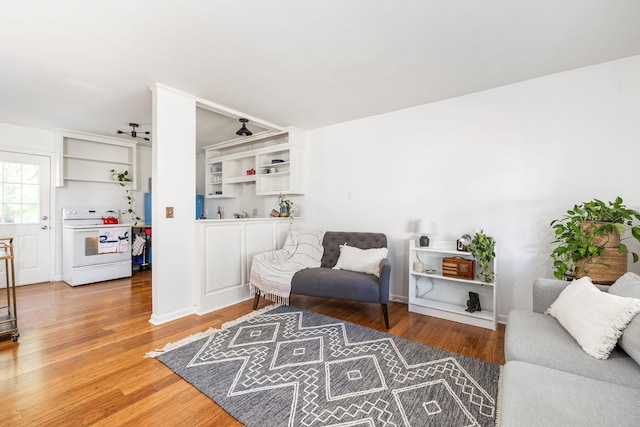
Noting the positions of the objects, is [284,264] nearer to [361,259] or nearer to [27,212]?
[361,259]

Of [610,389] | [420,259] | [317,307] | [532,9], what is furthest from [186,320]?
[532,9]

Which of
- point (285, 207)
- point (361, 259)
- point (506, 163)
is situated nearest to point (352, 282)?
point (361, 259)

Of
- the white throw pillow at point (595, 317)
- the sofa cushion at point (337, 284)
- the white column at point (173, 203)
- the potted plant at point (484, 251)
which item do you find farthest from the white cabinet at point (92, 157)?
the white throw pillow at point (595, 317)

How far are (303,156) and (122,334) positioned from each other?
316cm

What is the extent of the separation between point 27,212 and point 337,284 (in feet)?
16.4

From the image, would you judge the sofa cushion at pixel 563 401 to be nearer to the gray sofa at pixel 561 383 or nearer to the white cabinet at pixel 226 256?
the gray sofa at pixel 561 383

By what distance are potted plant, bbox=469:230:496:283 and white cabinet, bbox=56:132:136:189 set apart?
18.5ft

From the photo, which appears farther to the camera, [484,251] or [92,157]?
[92,157]

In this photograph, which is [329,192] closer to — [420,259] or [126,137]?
[420,259]

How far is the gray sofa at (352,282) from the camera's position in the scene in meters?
2.73

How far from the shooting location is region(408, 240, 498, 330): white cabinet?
2.83 metres

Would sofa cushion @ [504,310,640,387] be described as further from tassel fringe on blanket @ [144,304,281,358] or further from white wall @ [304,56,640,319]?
tassel fringe on blanket @ [144,304,281,358]

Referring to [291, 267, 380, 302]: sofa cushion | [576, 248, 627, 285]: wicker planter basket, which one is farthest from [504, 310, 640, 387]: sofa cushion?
[291, 267, 380, 302]: sofa cushion

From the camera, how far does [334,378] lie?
6.22ft
